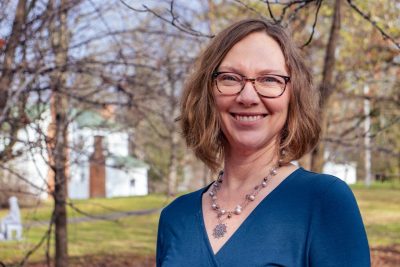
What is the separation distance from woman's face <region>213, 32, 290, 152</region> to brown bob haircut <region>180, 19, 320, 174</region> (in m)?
0.02

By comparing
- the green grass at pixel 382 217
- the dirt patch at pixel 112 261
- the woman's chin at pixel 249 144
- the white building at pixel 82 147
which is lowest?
Answer: the green grass at pixel 382 217

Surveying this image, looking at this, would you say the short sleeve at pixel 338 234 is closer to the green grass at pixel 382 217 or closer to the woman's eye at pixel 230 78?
the woman's eye at pixel 230 78

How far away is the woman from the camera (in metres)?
1.53

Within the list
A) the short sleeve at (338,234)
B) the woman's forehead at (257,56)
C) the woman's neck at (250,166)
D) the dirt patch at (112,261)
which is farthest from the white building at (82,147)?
the short sleeve at (338,234)

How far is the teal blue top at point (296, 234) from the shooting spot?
4.89 ft

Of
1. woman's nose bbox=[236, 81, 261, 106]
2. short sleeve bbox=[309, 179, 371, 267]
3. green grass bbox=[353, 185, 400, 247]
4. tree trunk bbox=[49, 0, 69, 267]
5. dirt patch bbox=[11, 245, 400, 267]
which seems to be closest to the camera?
short sleeve bbox=[309, 179, 371, 267]

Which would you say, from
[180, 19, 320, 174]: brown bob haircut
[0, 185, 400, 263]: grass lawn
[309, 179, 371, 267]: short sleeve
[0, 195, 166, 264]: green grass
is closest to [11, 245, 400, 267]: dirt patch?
[0, 185, 400, 263]: grass lawn

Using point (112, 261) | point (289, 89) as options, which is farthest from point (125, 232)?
point (289, 89)

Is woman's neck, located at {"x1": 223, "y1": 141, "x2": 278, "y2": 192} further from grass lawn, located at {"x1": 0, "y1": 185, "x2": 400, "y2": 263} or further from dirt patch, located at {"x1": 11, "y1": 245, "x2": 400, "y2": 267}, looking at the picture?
dirt patch, located at {"x1": 11, "y1": 245, "x2": 400, "y2": 267}

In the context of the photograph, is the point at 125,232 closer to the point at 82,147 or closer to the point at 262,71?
the point at 82,147

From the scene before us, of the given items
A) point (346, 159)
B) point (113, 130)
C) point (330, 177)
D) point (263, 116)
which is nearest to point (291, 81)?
point (263, 116)

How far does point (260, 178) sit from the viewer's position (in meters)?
1.78

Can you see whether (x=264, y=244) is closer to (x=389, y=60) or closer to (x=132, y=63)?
(x=132, y=63)

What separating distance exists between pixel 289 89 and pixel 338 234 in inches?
16.7
